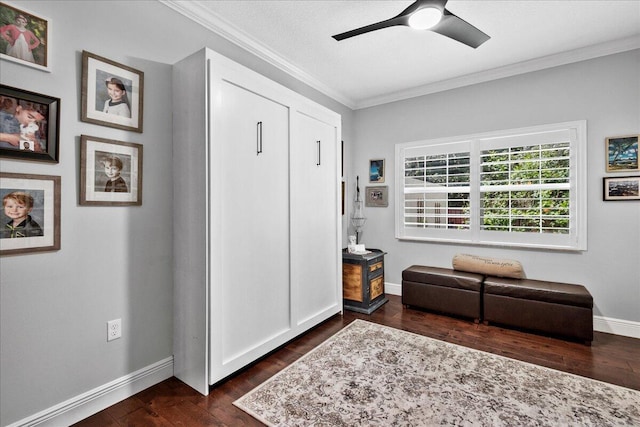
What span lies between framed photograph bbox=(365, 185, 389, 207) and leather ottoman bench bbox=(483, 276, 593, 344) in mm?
1625

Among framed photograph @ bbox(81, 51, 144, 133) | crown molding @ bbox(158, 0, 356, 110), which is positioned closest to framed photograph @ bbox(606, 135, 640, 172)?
crown molding @ bbox(158, 0, 356, 110)

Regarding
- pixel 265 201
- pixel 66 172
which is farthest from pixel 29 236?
pixel 265 201

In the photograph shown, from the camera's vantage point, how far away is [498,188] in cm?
352

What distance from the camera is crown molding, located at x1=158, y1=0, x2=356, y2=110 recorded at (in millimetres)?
2295

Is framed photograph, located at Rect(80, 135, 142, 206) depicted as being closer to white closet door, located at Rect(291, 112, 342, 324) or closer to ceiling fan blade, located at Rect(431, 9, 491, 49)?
white closet door, located at Rect(291, 112, 342, 324)

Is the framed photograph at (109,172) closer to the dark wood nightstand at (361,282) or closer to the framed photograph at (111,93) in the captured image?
the framed photograph at (111,93)

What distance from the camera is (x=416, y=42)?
288cm

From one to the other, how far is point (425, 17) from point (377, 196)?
260 cm

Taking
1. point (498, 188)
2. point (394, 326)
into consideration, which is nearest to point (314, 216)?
point (394, 326)

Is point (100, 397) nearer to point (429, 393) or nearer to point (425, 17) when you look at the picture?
point (429, 393)

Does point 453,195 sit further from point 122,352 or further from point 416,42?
point 122,352

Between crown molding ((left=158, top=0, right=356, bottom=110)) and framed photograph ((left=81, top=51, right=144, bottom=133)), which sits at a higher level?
crown molding ((left=158, top=0, right=356, bottom=110))

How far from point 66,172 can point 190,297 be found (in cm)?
103

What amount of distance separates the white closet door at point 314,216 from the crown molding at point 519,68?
139 centimetres
